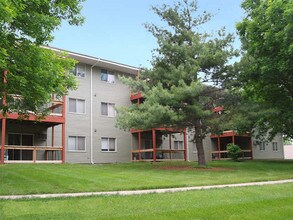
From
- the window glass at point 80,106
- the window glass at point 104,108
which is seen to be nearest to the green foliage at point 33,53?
the window glass at point 80,106

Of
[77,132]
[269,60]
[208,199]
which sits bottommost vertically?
[208,199]

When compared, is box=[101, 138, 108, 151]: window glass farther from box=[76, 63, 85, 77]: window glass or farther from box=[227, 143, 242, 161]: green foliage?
box=[227, 143, 242, 161]: green foliage

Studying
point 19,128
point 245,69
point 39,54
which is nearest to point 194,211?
point 39,54

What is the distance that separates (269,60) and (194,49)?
4.47m

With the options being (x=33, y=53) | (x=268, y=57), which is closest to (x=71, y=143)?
(x=268, y=57)

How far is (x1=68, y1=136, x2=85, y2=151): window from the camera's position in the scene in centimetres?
2705

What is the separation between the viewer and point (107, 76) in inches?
1183

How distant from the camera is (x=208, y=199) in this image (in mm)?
9922

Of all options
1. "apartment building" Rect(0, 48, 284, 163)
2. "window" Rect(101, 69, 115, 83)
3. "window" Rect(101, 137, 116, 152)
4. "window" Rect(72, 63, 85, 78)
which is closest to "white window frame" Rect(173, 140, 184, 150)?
"apartment building" Rect(0, 48, 284, 163)

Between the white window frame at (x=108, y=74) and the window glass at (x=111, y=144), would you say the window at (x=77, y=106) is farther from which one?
the window glass at (x=111, y=144)

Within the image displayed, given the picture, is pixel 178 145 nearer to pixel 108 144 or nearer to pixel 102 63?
pixel 108 144

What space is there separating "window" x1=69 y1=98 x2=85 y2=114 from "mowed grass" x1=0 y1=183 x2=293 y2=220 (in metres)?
17.9

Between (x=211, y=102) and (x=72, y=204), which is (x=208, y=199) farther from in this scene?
(x=211, y=102)

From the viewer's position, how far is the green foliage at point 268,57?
1812 cm
